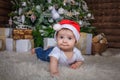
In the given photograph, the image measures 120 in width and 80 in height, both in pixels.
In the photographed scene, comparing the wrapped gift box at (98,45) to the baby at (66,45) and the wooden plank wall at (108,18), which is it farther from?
the baby at (66,45)

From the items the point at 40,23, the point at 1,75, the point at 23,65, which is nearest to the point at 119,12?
the point at 40,23

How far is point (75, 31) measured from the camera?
66.1 inches

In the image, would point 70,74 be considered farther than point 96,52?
No

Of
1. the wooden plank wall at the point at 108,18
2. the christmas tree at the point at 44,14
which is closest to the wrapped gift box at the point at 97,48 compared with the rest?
the christmas tree at the point at 44,14

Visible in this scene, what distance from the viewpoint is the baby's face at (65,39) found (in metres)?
1.64

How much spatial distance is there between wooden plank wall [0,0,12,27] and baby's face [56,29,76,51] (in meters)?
1.46

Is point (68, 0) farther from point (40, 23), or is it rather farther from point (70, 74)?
point (70, 74)

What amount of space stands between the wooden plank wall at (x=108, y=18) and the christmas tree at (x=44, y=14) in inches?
16.2

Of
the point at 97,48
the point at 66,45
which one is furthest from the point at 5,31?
the point at 66,45

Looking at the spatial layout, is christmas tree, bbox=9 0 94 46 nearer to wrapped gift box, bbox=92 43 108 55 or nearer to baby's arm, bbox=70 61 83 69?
wrapped gift box, bbox=92 43 108 55

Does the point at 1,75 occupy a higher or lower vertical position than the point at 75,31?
lower

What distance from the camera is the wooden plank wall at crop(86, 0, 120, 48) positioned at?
3225 mm

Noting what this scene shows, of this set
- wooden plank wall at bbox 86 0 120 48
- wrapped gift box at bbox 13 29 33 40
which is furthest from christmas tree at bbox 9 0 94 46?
wooden plank wall at bbox 86 0 120 48

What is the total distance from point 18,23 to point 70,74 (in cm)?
147
